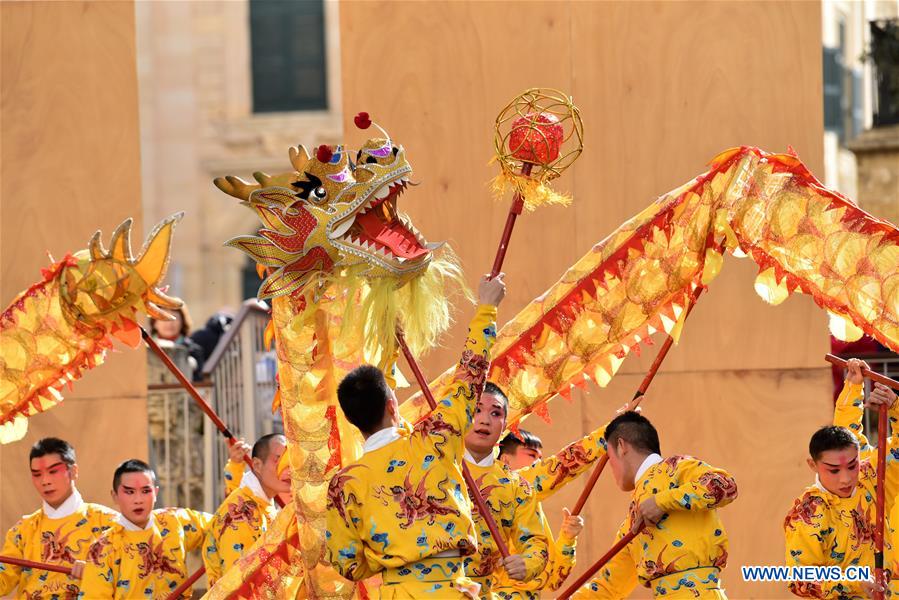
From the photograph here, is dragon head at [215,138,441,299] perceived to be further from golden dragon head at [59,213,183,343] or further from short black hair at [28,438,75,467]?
short black hair at [28,438,75,467]

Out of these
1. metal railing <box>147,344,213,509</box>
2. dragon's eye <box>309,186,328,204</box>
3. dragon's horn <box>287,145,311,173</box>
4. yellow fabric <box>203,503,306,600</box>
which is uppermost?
dragon's horn <box>287,145,311,173</box>

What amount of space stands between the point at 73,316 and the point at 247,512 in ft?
3.48

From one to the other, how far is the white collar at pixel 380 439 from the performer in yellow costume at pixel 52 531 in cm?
236

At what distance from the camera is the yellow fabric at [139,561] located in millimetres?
6613

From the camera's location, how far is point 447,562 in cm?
495

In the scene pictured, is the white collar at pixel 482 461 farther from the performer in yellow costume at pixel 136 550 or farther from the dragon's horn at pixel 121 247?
the performer in yellow costume at pixel 136 550

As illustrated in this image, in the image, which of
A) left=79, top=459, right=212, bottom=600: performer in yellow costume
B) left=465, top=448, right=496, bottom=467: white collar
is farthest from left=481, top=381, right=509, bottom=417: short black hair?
left=79, top=459, right=212, bottom=600: performer in yellow costume

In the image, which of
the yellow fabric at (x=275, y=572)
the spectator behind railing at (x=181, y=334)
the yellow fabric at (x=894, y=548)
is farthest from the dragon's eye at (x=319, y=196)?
the spectator behind railing at (x=181, y=334)

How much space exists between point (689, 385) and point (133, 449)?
8.45 ft

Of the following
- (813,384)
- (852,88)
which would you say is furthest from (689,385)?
(852,88)

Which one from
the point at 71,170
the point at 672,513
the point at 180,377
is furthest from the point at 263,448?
the point at 71,170

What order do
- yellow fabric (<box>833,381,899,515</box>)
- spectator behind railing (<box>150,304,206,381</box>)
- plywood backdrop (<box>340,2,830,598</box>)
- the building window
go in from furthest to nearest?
1. the building window
2. spectator behind railing (<box>150,304,206,381</box>)
3. plywood backdrop (<box>340,2,830,598</box>)
4. yellow fabric (<box>833,381,899,515</box>)

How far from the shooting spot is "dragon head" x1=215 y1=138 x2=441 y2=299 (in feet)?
17.7

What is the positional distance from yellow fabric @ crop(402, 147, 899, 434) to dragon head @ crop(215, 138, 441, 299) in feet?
3.10
